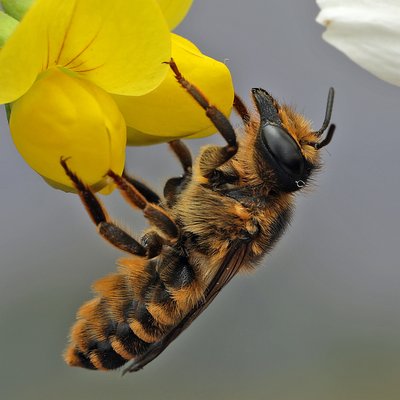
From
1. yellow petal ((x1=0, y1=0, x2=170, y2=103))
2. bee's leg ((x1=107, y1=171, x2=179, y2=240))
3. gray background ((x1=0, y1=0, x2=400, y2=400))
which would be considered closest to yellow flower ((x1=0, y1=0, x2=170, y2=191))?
yellow petal ((x1=0, y1=0, x2=170, y2=103))

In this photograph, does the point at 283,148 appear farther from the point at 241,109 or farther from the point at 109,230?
the point at 109,230

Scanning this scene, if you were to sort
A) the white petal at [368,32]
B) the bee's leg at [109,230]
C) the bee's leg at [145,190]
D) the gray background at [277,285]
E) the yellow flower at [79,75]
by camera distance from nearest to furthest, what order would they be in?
the white petal at [368,32] → the yellow flower at [79,75] → the bee's leg at [109,230] → the bee's leg at [145,190] → the gray background at [277,285]

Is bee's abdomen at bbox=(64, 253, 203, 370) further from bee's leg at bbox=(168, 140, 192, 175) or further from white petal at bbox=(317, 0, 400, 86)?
white petal at bbox=(317, 0, 400, 86)

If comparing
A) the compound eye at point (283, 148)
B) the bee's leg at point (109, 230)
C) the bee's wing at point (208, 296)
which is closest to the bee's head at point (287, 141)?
the compound eye at point (283, 148)

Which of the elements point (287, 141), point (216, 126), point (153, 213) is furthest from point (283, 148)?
point (153, 213)

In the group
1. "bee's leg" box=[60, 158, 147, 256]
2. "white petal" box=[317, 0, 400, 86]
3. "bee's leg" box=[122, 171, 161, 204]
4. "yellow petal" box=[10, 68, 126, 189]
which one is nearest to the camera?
"white petal" box=[317, 0, 400, 86]

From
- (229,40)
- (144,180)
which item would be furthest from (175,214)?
(229,40)

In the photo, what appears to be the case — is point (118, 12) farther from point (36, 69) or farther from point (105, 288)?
point (105, 288)

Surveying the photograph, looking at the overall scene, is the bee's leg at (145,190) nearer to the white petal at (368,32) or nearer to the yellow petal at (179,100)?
the yellow petal at (179,100)
